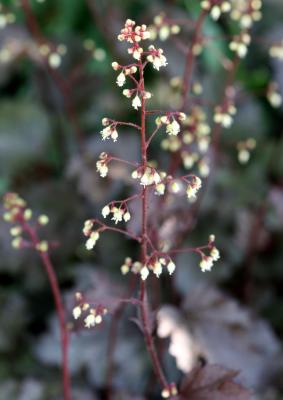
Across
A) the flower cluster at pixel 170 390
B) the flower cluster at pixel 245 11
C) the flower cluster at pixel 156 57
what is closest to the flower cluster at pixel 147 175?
the flower cluster at pixel 156 57

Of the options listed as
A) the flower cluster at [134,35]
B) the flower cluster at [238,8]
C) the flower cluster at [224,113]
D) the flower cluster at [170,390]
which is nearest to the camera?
the flower cluster at [134,35]

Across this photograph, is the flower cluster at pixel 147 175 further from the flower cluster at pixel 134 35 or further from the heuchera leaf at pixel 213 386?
the heuchera leaf at pixel 213 386

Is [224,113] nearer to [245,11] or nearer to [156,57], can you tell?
[245,11]

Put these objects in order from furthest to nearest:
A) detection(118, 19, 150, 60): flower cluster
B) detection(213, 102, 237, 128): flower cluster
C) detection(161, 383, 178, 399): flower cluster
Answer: detection(213, 102, 237, 128): flower cluster → detection(161, 383, 178, 399): flower cluster → detection(118, 19, 150, 60): flower cluster

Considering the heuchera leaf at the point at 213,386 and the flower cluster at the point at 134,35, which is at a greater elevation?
the flower cluster at the point at 134,35

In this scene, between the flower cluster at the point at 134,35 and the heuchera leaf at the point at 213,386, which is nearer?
the flower cluster at the point at 134,35

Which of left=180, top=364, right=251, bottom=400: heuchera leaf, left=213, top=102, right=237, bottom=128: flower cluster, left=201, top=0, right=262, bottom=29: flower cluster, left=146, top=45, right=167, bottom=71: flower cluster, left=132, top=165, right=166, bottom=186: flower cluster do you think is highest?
left=201, top=0, right=262, bottom=29: flower cluster

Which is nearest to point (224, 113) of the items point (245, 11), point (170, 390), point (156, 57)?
point (245, 11)

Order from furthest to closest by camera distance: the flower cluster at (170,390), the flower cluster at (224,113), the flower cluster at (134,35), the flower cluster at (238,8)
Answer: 1. the flower cluster at (224,113)
2. the flower cluster at (238,8)
3. the flower cluster at (170,390)
4. the flower cluster at (134,35)

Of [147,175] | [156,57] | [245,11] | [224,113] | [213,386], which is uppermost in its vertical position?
[245,11]

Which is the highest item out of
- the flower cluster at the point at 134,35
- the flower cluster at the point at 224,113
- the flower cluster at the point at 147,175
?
the flower cluster at the point at 224,113

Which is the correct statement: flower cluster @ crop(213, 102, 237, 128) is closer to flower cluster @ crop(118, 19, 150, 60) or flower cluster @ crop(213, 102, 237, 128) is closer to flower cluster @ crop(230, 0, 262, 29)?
flower cluster @ crop(230, 0, 262, 29)

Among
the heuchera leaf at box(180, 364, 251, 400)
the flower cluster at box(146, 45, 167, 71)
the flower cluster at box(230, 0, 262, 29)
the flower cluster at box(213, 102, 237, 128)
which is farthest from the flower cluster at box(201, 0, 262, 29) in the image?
the heuchera leaf at box(180, 364, 251, 400)

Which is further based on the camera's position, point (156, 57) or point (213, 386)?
point (213, 386)
